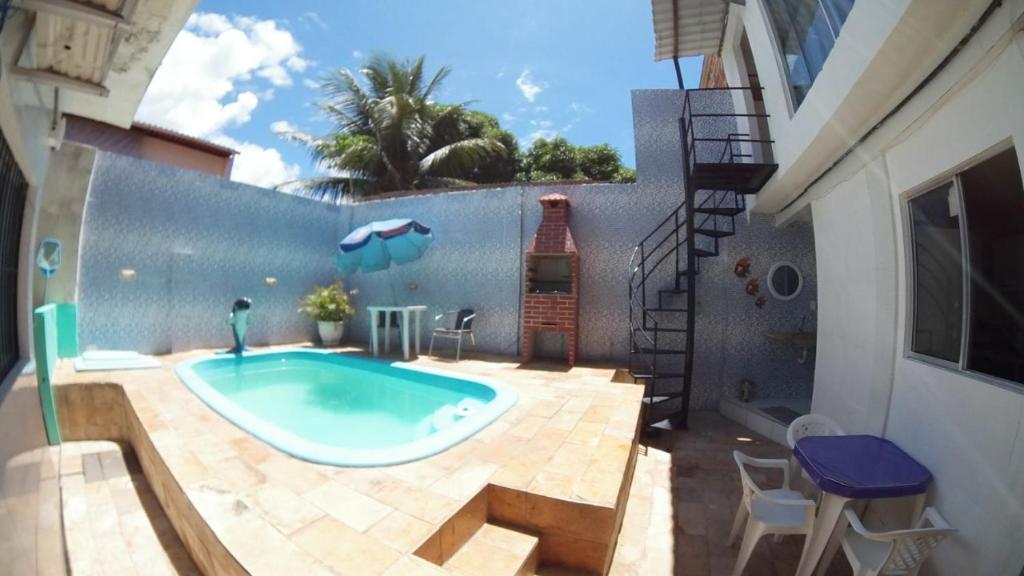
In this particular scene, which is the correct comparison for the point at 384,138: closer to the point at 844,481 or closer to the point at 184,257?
the point at 184,257

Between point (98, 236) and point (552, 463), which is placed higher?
point (98, 236)

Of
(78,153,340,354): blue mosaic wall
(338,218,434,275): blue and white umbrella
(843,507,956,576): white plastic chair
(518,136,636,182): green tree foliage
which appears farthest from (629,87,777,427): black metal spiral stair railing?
(518,136,636,182): green tree foliage

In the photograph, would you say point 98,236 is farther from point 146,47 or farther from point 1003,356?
point 1003,356

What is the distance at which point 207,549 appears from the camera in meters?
1.60

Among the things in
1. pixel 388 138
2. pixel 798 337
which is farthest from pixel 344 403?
pixel 388 138

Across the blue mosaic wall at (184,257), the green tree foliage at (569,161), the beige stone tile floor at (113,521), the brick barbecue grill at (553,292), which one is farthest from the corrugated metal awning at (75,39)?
the green tree foliage at (569,161)

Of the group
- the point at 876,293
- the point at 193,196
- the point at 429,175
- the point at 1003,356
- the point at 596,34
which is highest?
the point at 596,34

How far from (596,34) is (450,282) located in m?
5.19

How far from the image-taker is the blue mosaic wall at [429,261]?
4.90m

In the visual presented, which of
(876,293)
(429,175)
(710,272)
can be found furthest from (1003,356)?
(429,175)

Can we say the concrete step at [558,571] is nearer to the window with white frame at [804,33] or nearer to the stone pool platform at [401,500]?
the stone pool platform at [401,500]

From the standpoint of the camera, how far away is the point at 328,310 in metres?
6.67

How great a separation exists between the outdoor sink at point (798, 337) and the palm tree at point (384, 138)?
353 inches

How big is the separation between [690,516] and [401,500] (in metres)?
2.03
